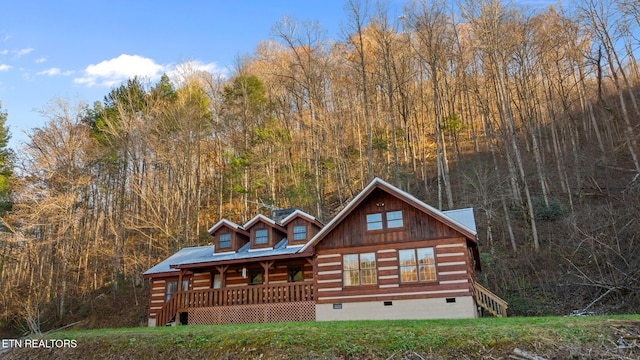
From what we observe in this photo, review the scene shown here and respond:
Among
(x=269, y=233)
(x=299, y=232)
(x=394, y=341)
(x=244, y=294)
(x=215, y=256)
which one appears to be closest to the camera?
(x=394, y=341)

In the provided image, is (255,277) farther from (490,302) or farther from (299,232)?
(490,302)

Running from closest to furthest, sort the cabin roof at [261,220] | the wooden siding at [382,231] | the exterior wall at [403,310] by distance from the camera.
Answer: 1. the exterior wall at [403,310]
2. the wooden siding at [382,231]
3. the cabin roof at [261,220]

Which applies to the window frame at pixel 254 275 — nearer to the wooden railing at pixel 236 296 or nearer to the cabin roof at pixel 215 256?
the cabin roof at pixel 215 256

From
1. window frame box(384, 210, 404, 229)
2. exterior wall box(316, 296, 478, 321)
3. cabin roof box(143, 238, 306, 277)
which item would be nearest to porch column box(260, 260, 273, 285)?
cabin roof box(143, 238, 306, 277)

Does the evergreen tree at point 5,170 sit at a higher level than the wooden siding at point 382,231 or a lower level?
higher

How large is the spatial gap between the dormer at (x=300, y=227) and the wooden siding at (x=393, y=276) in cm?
252

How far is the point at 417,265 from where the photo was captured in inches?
711

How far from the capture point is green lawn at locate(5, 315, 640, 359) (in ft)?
31.3

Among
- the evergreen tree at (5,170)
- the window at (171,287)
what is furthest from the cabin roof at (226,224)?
the evergreen tree at (5,170)

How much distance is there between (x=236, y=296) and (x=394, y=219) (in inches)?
336

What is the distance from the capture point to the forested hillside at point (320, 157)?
26.8 metres

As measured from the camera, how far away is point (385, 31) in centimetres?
2825

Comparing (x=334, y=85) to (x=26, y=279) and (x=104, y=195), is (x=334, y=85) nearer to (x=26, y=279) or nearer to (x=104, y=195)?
(x=104, y=195)

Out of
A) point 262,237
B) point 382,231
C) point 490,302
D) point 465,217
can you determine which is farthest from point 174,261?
point 490,302
